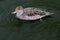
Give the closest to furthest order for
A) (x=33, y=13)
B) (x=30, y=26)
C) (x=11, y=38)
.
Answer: (x=11, y=38)
(x=30, y=26)
(x=33, y=13)

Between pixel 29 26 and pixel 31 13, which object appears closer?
pixel 29 26

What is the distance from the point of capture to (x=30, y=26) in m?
8.34

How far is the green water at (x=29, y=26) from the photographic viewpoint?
7.83 meters

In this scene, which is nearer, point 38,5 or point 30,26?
point 30,26

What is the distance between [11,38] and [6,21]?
996 millimetres

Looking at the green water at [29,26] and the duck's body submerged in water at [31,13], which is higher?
the duck's body submerged in water at [31,13]

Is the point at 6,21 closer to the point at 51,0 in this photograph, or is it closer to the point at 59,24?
the point at 59,24

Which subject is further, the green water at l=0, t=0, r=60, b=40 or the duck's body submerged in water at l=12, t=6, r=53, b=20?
the duck's body submerged in water at l=12, t=6, r=53, b=20

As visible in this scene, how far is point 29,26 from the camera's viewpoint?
27.4 feet

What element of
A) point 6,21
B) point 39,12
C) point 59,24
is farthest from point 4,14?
point 59,24

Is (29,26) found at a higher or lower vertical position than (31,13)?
lower

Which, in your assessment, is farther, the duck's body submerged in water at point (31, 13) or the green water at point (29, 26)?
the duck's body submerged in water at point (31, 13)

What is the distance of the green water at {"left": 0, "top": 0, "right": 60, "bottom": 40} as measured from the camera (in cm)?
783

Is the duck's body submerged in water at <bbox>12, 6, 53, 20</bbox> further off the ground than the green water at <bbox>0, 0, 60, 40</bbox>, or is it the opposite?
the duck's body submerged in water at <bbox>12, 6, 53, 20</bbox>
